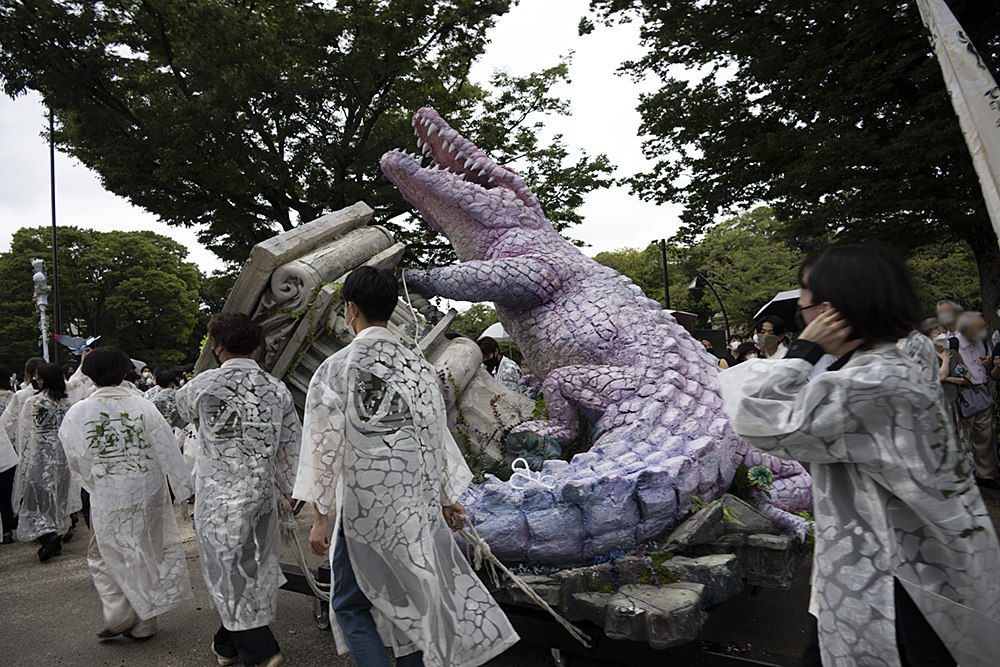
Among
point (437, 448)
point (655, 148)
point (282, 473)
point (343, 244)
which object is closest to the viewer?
point (437, 448)

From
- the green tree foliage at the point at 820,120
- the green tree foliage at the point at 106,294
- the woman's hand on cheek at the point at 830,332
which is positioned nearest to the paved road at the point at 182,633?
the woman's hand on cheek at the point at 830,332

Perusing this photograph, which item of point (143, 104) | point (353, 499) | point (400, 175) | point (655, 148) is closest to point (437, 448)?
point (353, 499)

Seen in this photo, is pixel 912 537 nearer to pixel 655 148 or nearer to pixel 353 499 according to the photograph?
pixel 353 499

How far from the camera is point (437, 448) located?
2.58 metres

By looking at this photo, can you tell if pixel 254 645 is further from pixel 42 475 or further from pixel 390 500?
pixel 42 475

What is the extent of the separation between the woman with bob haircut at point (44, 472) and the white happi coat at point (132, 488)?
2.71 meters

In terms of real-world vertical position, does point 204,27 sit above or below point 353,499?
above

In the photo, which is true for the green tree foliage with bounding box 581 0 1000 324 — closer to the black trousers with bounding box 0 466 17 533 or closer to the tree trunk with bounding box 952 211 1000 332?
the tree trunk with bounding box 952 211 1000 332

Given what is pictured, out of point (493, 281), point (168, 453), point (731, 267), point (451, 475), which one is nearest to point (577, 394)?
point (493, 281)

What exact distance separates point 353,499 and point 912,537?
5.68ft

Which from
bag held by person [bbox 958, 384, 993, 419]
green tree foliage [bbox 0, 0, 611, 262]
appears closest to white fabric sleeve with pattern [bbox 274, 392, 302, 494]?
bag held by person [bbox 958, 384, 993, 419]

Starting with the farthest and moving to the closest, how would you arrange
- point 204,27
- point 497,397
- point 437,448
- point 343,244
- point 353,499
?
point 204,27 < point 497,397 < point 343,244 < point 437,448 < point 353,499

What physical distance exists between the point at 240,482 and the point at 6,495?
4989mm

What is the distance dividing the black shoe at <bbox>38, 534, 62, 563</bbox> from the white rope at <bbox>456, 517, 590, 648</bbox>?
4725 mm
